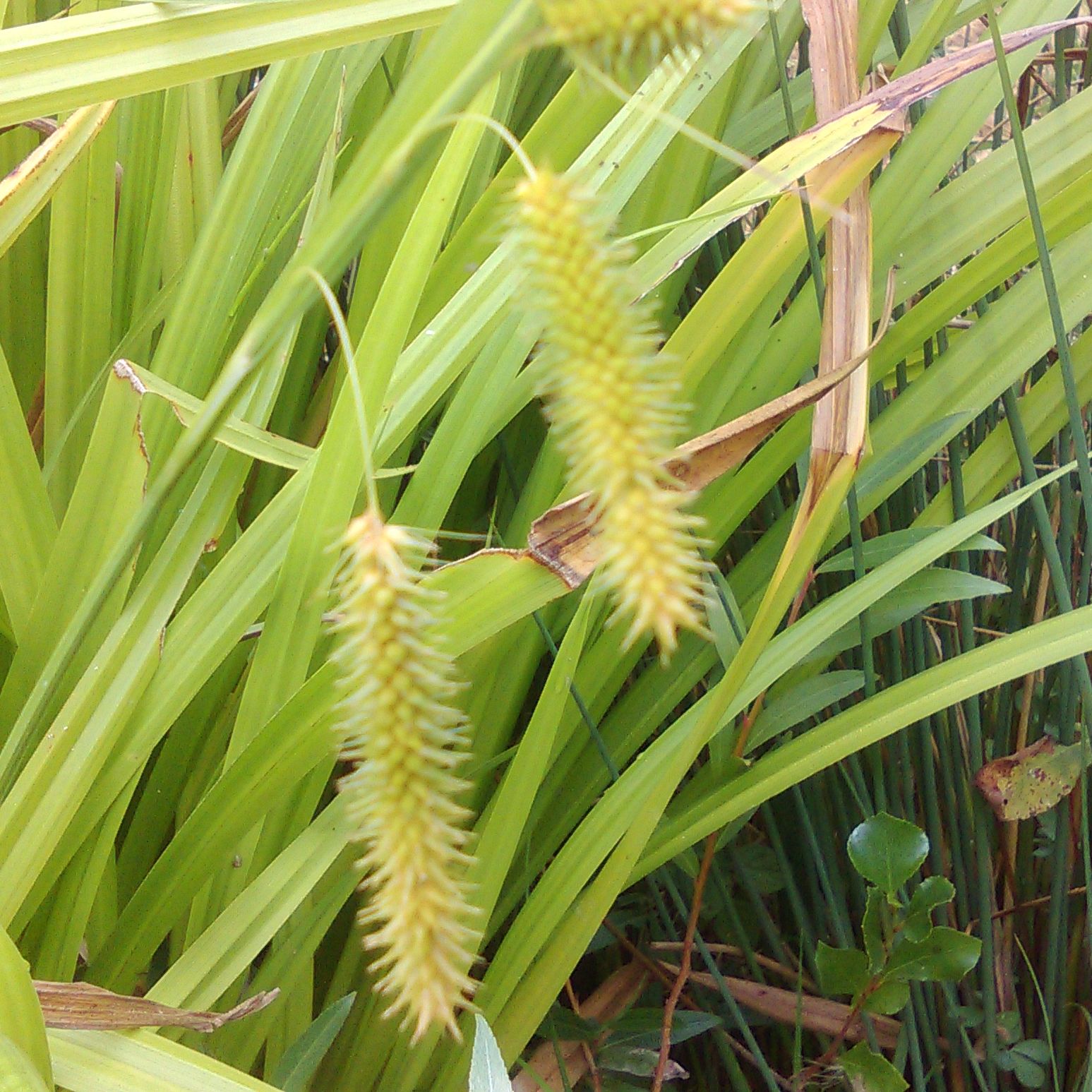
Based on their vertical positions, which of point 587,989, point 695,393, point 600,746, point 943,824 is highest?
point 695,393

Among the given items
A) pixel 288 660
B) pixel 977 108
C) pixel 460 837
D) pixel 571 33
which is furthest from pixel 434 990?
pixel 977 108

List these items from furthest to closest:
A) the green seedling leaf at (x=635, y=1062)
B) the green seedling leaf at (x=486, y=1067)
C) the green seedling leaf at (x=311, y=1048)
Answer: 1. the green seedling leaf at (x=635, y=1062)
2. the green seedling leaf at (x=311, y=1048)
3. the green seedling leaf at (x=486, y=1067)

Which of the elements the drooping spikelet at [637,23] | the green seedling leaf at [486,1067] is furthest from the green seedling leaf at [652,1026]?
the drooping spikelet at [637,23]

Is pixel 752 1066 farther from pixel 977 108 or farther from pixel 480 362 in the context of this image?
pixel 977 108

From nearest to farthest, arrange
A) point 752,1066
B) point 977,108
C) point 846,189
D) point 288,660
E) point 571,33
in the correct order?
1. point 571,33
2. point 846,189
3. point 288,660
4. point 977,108
5. point 752,1066

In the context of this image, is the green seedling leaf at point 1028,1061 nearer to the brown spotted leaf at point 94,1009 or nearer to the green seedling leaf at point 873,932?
the green seedling leaf at point 873,932

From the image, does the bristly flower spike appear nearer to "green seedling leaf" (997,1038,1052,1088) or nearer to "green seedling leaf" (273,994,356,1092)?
"green seedling leaf" (273,994,356,1092)
